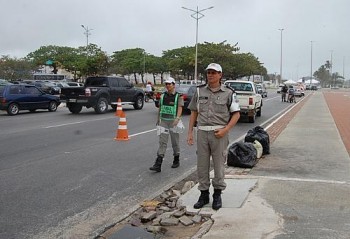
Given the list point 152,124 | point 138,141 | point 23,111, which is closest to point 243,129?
point 152,124

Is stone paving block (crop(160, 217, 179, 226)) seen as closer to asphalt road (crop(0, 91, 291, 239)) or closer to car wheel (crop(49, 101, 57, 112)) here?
asphalt road (crop(0, 91, 291, 239))

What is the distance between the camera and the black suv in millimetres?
21688

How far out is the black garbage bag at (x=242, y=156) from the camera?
8383 millimetres

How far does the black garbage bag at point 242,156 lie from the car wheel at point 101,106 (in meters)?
14.1

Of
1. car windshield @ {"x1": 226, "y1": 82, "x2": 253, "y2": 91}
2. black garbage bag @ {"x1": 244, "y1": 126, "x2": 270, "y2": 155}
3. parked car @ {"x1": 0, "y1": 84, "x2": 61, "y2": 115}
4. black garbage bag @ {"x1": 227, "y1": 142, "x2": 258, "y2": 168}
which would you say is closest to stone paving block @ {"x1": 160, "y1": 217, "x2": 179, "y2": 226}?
black garbage bag @ {"x1": 227, "y1": 142, "x2": 258, "y2": 168}

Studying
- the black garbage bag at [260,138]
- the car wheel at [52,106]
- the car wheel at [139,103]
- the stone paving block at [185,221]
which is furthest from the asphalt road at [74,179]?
the car wheel at [139,103]

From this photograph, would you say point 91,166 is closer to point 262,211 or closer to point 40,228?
point 40,228

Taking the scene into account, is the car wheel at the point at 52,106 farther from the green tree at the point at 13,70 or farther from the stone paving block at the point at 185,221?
the green tree at the point at 13,70

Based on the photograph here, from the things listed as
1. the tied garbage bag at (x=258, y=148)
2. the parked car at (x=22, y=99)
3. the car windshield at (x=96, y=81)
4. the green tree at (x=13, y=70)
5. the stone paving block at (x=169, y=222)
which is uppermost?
the green tree at (x=13, y=70)

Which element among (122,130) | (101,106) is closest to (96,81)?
(101,106)

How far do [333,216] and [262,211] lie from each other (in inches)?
33.8

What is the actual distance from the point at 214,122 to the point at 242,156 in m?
3.06

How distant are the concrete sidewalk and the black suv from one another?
44.2 ft

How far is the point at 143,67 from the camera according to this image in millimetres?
94125
